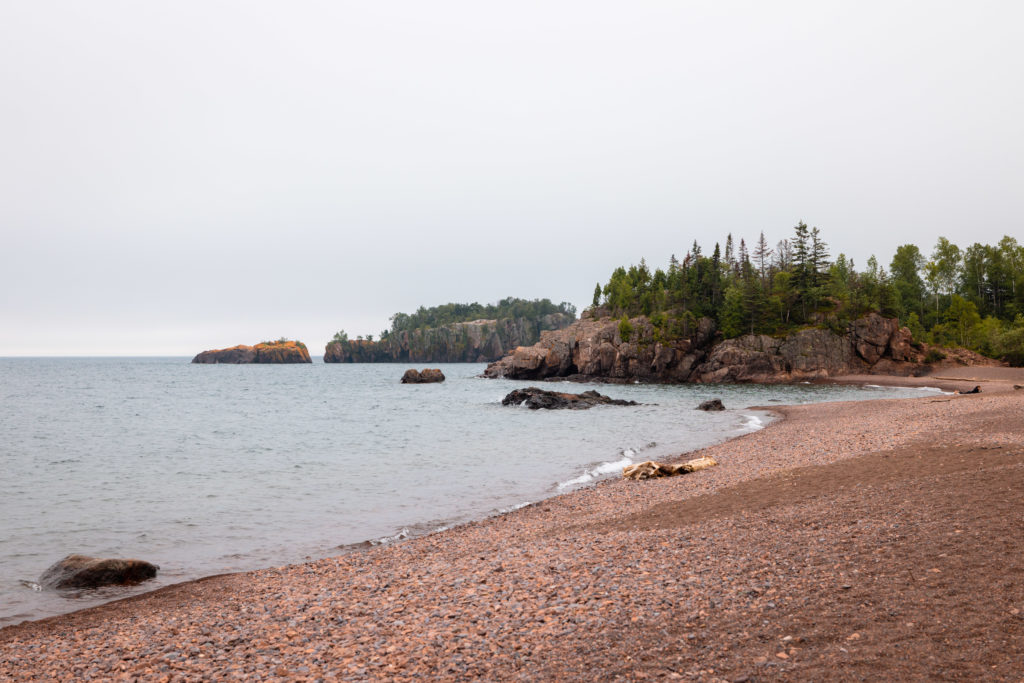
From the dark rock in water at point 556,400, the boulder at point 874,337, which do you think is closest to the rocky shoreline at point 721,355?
the boulder at point 874,337

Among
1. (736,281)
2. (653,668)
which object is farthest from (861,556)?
(736,281)

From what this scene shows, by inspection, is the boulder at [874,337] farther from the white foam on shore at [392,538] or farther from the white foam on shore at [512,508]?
the white foam on shore at [392,538]

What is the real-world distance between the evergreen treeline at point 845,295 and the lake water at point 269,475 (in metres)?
62.0

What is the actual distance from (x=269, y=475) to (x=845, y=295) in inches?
4705

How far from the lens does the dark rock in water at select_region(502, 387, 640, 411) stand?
67.8 metres

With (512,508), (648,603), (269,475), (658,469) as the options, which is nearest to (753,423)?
(658,469)

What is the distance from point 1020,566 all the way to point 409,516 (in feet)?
56.3

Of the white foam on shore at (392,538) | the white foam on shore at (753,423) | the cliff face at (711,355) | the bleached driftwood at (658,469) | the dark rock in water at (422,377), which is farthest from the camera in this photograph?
the dark rock in water at (422,377)

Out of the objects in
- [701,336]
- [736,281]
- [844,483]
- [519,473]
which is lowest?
[519,473]

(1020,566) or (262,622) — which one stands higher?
(1020,566)

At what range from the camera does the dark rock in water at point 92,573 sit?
48.2 feet

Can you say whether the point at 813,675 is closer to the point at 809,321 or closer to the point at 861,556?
the point at 861,556

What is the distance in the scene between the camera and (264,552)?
695 inches

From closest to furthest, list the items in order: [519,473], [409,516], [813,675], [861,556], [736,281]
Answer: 1. [813,675]
2. [861,556]
3. [409,516]
4. [519,473]
5. [736,281]
